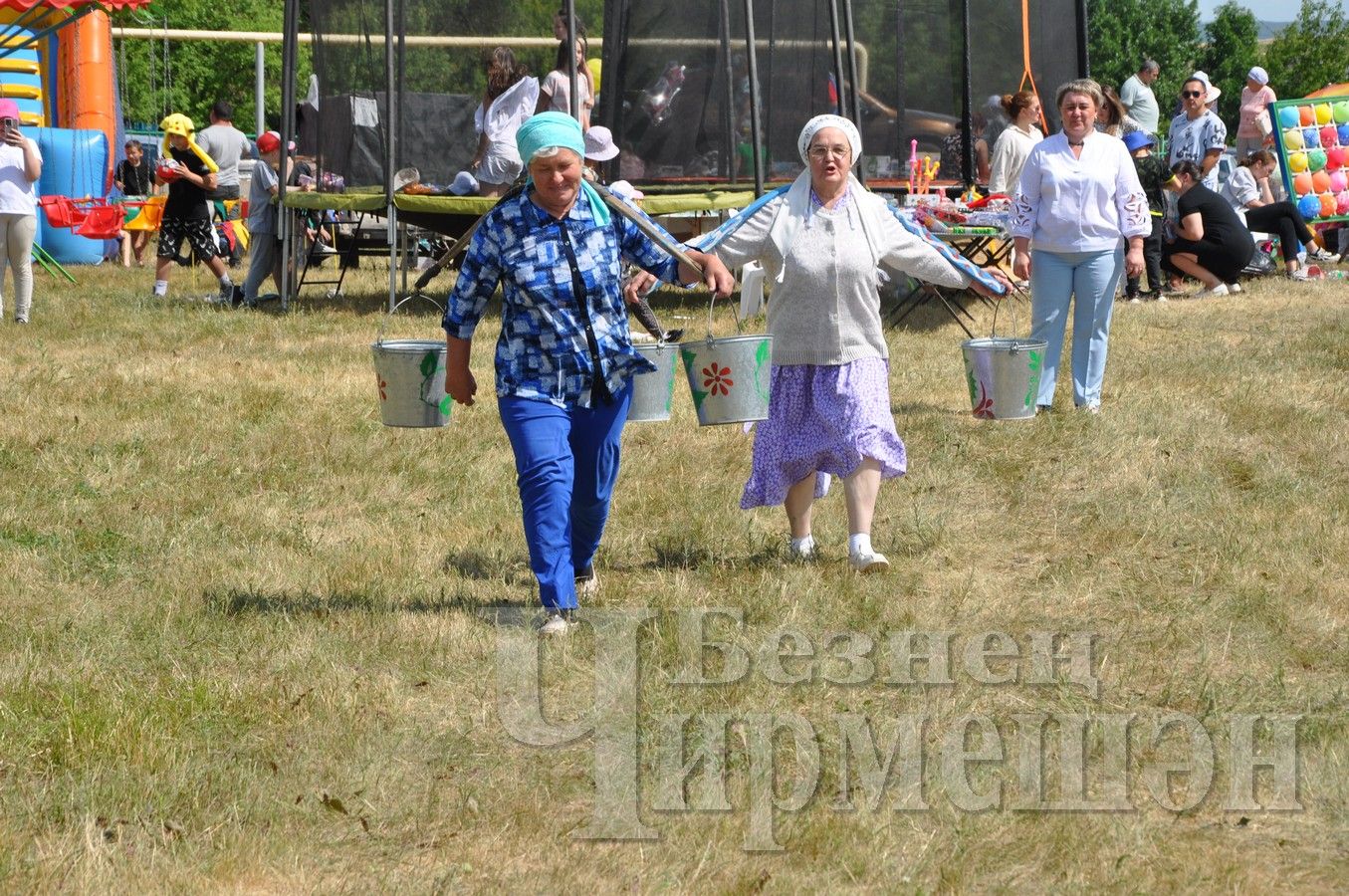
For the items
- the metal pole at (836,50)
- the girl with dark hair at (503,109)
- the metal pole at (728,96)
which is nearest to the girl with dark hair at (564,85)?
the girl with dark hair at (503,109)

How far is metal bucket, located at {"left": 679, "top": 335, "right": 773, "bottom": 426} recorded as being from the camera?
19.7 feet

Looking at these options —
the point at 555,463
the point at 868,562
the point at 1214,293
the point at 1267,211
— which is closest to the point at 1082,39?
the point at 1214,293

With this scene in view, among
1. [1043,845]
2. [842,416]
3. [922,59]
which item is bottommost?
[1043,845]

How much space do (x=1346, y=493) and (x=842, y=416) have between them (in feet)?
→ 9.07

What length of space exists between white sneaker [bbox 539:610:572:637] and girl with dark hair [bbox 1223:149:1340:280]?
42.6 ft

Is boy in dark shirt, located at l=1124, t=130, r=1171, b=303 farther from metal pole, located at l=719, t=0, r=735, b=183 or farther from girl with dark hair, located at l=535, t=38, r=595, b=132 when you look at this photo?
girl with dark hair, located at l=535, t=38, r=595, b=132

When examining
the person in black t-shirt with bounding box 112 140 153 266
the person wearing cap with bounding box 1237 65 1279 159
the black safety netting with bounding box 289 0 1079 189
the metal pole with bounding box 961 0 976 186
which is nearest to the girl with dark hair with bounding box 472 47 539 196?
the black safety netting with bounding box 289 0 1079 189

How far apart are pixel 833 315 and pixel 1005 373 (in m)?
1.28

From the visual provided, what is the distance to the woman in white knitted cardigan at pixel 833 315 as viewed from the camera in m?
6.20

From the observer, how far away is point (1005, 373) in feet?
23.6

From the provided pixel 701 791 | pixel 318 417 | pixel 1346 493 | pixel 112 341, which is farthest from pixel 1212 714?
pixel 112 341

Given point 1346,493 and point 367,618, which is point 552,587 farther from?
point 1346,493

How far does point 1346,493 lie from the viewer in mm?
7598

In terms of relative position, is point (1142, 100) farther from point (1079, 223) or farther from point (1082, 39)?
point (1079, 223)
